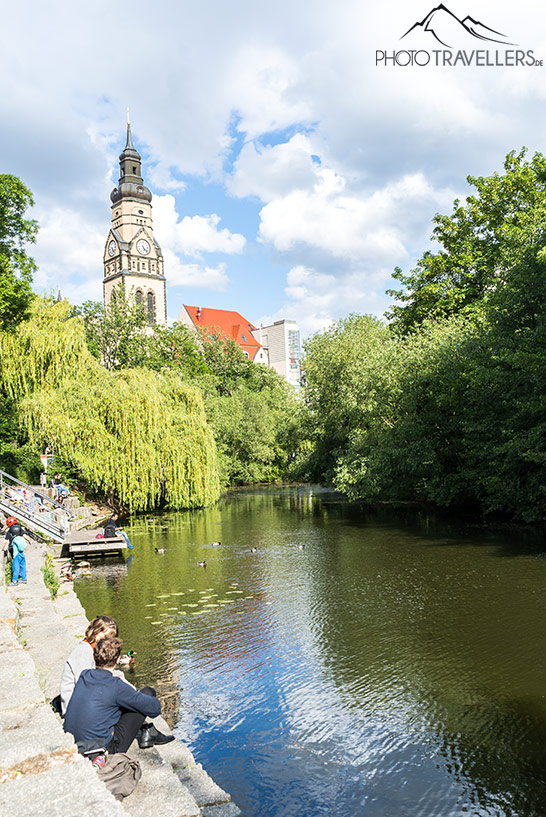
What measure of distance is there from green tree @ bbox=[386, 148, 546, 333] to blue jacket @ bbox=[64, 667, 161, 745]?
25518 millimetres

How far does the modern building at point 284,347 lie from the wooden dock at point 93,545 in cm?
9180

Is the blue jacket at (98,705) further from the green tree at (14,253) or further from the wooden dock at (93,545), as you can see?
the green tree at (14,253)

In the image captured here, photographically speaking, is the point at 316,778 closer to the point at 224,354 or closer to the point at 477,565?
the point at 477,565

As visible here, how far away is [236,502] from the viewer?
1512 inches

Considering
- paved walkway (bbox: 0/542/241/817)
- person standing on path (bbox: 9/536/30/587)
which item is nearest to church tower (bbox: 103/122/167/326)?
person standing on path (bbox: 9/536/30/587)

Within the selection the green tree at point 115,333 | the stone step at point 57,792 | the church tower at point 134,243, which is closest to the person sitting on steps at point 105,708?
the stone step at point 57,792

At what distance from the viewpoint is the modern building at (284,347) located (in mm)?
112000

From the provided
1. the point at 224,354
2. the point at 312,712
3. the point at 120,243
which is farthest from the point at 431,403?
the point at 120,243

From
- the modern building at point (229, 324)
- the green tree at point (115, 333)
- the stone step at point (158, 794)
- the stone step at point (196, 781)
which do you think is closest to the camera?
the stone step at point (158, 794)

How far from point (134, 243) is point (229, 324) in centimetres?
2452

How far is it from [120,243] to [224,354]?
104 feet

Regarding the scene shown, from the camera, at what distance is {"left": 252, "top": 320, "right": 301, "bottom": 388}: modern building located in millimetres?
112000

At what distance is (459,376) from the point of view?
24.5m

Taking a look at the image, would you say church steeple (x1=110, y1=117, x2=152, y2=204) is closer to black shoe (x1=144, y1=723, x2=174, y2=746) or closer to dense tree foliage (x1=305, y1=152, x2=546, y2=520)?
dense tree foliage (x1=305, y1=152, x2=546, y2=520)
